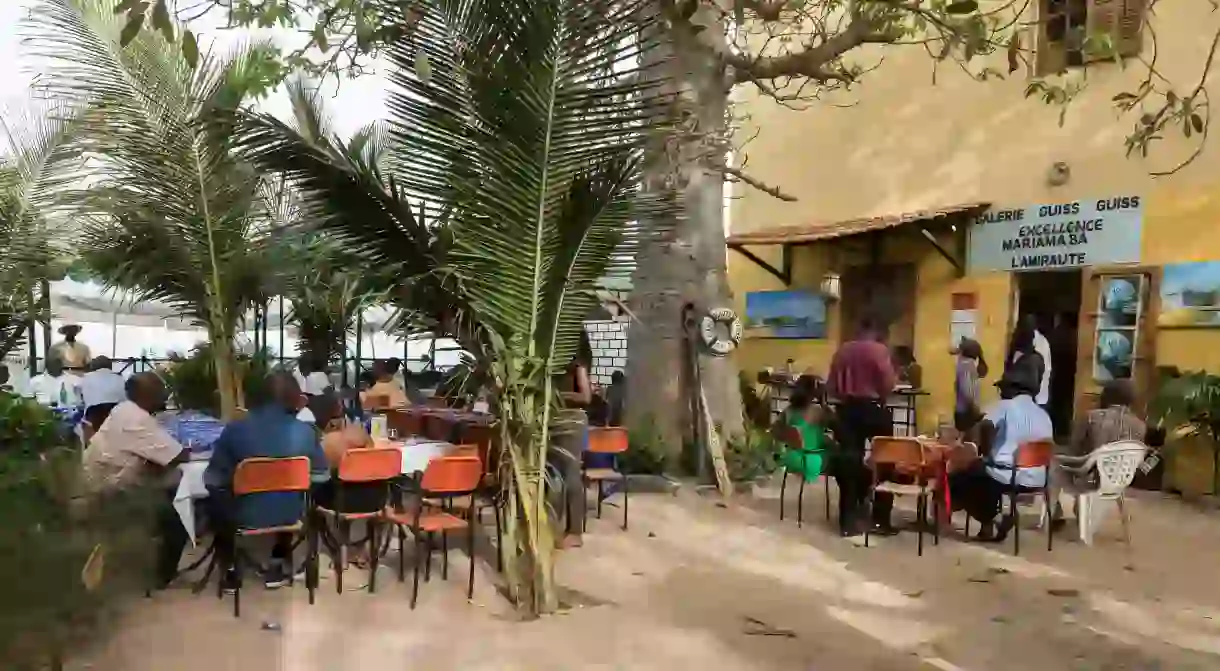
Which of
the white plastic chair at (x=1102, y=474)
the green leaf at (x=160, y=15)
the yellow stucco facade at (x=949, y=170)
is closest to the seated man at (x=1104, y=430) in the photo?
the white plastic chair at (x=1102, y=474)

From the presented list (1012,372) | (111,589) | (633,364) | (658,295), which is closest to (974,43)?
(1012,372)

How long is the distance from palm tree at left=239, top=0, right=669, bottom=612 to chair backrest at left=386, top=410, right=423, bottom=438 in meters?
2.93

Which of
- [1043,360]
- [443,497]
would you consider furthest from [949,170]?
[443,497]

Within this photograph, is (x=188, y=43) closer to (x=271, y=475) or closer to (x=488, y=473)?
(x=271, y=475)

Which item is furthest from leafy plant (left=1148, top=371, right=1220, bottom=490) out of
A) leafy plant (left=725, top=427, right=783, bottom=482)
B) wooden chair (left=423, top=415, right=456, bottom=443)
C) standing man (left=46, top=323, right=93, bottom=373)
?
standing man (left=46, top=323, right=93, bottom=373)

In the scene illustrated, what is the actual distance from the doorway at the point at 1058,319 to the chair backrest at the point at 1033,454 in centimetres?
390

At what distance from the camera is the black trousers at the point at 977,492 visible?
6.92 meters

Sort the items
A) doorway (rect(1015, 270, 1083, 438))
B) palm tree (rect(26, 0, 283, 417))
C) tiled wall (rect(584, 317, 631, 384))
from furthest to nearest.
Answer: tiled wall (rect(584, 317, 631, 384))
doorway (rect(1015, 270, 1083, 438))
palm tree (rect(26, 0, 283, 417))

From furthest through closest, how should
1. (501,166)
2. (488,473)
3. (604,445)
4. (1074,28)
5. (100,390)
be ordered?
(1074,28) < (100,390) < (604,445) < (488,473) < (501,166)

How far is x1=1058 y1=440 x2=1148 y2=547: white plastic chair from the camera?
6805 mm

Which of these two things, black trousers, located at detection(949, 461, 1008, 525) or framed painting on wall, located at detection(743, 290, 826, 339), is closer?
black trousers, located at detection(949, 461, 1008, 525)

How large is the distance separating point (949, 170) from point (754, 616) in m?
7.58

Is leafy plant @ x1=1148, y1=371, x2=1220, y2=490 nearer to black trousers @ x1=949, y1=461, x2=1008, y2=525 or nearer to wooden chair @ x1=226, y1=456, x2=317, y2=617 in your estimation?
black trousers @ x1=949, y1=461, x2=1008, y2=525

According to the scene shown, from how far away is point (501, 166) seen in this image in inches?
187
